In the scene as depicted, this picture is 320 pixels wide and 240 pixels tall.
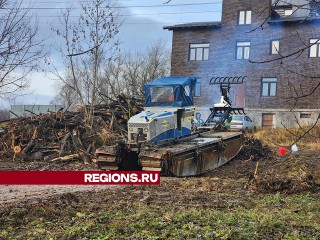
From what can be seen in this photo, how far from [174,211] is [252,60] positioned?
32.6m

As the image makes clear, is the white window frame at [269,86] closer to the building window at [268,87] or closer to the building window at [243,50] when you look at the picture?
the building window at [268,87]

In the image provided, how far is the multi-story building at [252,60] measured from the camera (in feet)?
127

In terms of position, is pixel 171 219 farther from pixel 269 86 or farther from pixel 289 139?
pixel 269 86

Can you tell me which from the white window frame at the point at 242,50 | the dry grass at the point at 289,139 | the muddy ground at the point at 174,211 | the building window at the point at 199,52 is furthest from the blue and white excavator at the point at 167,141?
the building window at the point at 199,52

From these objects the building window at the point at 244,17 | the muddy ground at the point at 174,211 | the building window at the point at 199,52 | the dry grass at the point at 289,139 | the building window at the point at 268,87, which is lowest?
the dry grass at the point at 289,139

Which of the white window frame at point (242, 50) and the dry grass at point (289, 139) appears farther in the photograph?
the white window frame at point (242, 50)

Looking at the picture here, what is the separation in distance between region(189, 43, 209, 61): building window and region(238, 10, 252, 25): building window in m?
3.62

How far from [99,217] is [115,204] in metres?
1.45

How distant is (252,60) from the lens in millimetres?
39000

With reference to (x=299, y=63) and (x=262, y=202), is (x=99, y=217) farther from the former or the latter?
(x=299, y=63)

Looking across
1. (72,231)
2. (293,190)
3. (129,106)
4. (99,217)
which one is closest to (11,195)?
(99,217)

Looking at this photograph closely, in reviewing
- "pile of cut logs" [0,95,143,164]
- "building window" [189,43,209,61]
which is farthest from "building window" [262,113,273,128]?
"pile of cut logs" [0,95,143,164]

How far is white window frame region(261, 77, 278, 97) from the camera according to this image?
40.1m

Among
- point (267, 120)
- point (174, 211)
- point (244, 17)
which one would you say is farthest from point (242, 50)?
point (174, 211)
